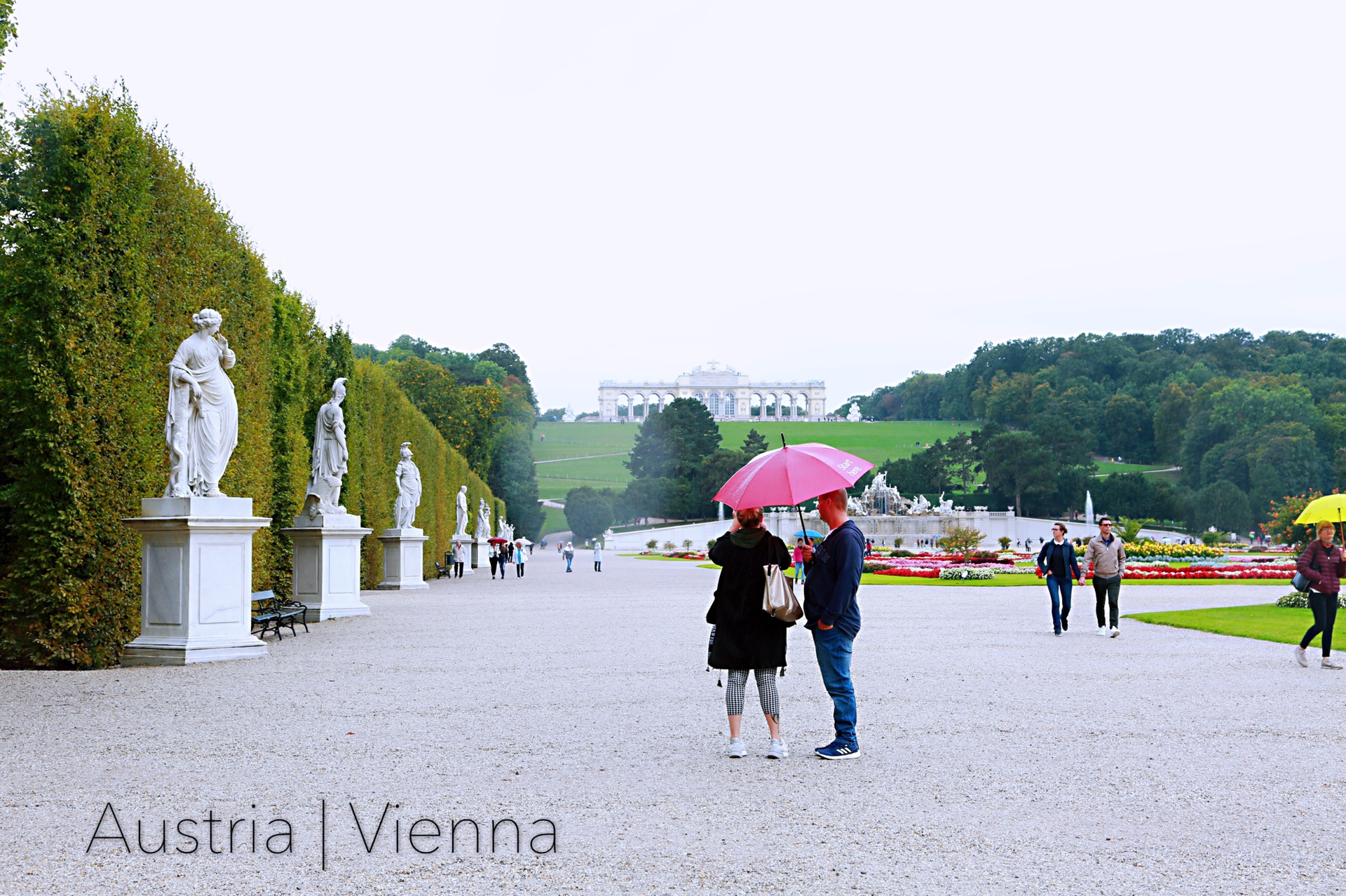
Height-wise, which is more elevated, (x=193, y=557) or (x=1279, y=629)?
(x=193, y=557)

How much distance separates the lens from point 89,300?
11.4 m

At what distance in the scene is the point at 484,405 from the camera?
6719 cm

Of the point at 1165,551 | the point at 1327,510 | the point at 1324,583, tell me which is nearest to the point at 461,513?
the point at 1165,551

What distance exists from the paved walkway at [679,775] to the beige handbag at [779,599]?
2.96 feet

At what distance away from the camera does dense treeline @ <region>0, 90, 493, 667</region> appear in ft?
36.6

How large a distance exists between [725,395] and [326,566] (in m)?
159

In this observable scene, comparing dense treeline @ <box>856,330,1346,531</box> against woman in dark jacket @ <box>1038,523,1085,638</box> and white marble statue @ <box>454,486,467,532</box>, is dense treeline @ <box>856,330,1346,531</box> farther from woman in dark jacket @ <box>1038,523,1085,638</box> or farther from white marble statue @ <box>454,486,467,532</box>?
woman in dark jacket @ <box>1038,523,1085,638</box>

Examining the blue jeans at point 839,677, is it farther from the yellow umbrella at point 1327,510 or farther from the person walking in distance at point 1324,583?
the yellow umbrella at point 1327,510

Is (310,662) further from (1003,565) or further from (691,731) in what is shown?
(1003,565)

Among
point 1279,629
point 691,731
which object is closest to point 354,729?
point 691,731

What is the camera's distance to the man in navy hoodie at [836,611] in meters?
6.83

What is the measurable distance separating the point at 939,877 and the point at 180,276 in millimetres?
11211

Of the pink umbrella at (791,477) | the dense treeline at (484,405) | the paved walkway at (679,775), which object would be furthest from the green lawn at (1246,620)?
the dense treeline at (484,405)

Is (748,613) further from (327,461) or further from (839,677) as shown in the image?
(327,461)
